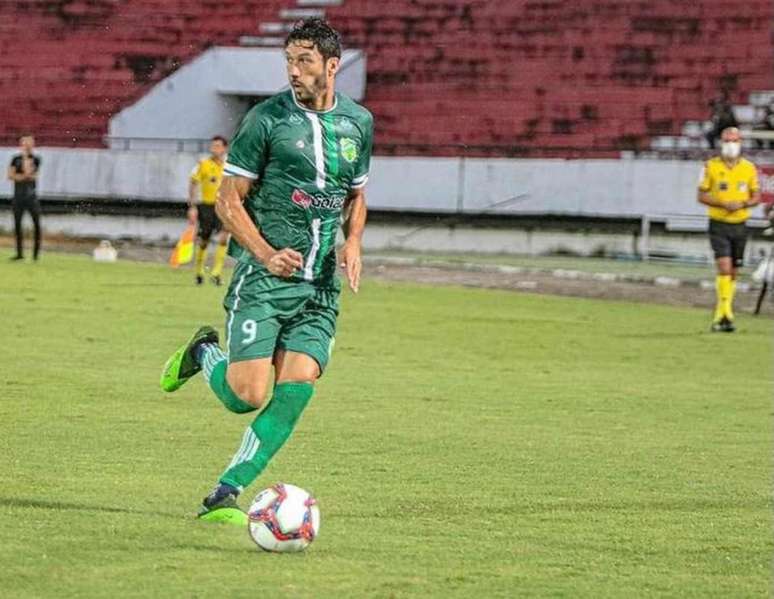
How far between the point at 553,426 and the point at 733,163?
9201 millimetres

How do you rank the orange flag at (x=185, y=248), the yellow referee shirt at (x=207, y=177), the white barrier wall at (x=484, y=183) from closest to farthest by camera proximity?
the yellow referee shirt at (x=207, y=177) < the orange flag at (x=185, y=248) < the white barrier wall at (x=484, y=183)

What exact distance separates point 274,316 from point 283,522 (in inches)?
37.2

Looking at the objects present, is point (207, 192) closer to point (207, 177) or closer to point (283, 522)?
point (207, 177)

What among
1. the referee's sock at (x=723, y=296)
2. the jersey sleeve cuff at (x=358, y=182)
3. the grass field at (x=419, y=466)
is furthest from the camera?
the referee's sock at (x=723, y=296)

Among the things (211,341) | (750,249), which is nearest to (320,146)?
(211,341)

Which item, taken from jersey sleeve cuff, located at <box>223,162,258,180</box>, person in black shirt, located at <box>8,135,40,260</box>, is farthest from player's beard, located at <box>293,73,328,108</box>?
person in black shirt, located at <box>8,135,40,260</box>

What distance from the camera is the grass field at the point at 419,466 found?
21.7 feet

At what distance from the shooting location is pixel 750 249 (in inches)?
1200

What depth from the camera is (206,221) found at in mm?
26297

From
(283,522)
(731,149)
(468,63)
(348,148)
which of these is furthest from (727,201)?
(468,63)

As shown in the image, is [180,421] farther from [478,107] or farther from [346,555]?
[478,107]

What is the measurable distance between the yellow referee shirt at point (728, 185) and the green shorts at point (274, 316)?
13012 millimetres

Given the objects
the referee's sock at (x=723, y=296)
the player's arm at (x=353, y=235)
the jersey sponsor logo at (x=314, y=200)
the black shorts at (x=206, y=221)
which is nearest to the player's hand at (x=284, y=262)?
the jersey sponsor logo at (x=314, y=200)

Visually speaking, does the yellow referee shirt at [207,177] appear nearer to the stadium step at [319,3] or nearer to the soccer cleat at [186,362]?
the stadium step at [319,3]
